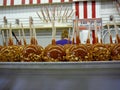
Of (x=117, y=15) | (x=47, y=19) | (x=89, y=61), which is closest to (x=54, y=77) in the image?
(x=89, y=61)

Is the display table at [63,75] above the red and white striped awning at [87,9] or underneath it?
underneath

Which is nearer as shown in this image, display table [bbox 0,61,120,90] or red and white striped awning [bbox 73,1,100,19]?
display table [bbox 0,61,120,90]

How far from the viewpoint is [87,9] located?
12.9ft

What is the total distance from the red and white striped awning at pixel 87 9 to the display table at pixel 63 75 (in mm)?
3114

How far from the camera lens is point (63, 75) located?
0.89 metres

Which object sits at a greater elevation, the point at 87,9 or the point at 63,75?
the point at 87,9

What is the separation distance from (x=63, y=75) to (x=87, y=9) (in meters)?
3.20

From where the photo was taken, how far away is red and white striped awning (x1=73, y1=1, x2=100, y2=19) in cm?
390

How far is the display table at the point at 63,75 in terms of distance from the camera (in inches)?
33.1

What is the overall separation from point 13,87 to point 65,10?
309 centimetres

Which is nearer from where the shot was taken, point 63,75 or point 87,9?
point 63,75

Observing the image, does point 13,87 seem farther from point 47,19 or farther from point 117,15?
point 117,15

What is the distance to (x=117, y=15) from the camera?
3.77 meters

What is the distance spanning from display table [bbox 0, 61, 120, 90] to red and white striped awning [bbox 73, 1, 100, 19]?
3.11 m
